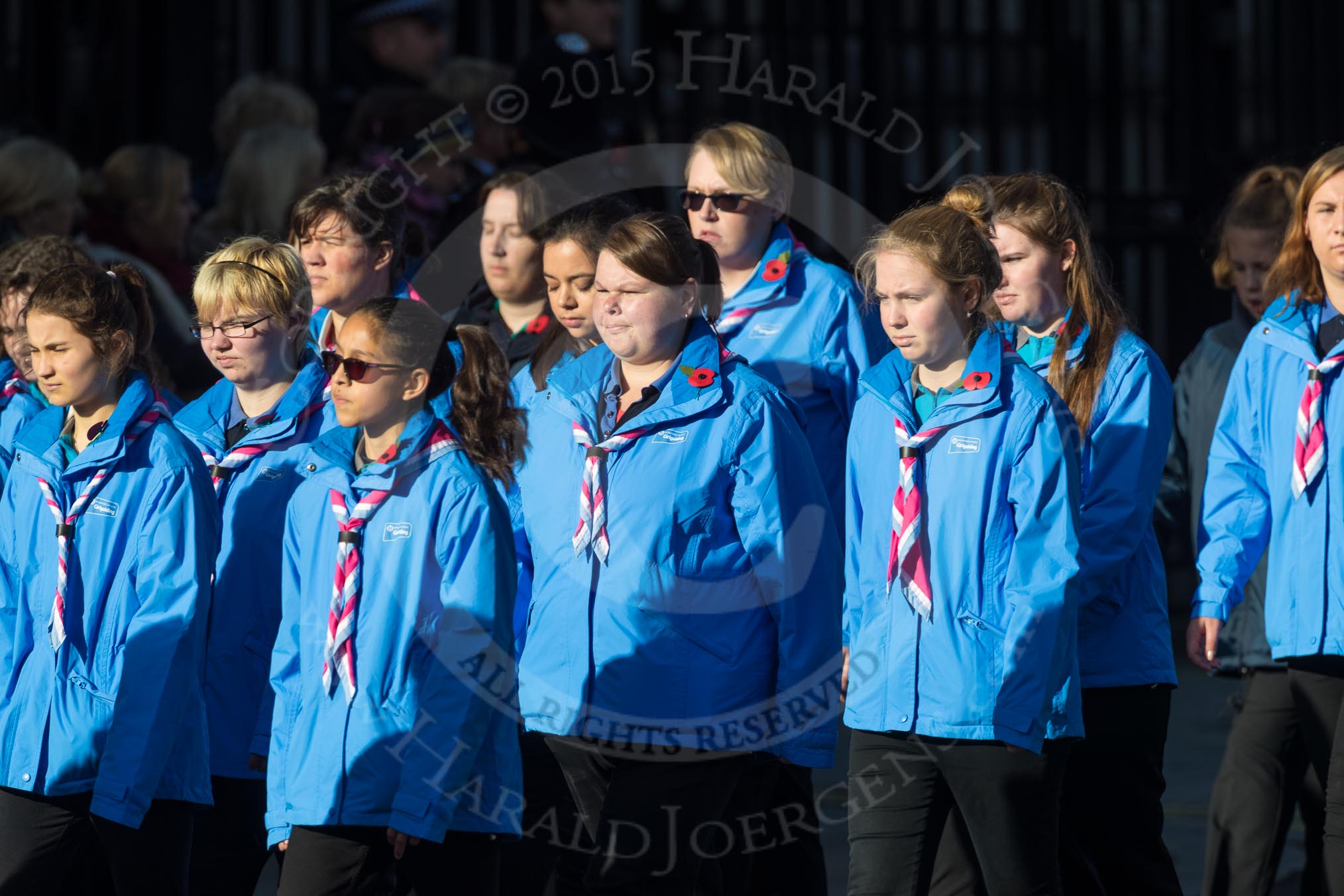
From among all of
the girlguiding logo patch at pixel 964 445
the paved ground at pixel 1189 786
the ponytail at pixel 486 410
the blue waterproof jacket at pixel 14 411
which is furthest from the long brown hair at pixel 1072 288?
the blue waterproof jacket at pixel 14 411

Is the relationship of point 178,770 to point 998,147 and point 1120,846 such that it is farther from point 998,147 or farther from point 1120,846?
point 998,147

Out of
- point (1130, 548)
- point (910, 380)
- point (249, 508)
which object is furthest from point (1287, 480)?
point (249, 508)

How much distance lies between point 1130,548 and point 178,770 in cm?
203

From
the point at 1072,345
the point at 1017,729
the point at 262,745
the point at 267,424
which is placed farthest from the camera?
the point at 267,424

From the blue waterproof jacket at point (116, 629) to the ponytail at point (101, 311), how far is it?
12 cm

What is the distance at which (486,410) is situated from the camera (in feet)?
13.6

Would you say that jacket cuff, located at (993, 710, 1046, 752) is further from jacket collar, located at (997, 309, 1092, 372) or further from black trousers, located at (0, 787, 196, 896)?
black trousers, located at (0, 787, 196, 896)

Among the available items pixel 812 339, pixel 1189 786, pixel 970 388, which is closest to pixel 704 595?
pixel 970 388

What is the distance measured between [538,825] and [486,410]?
1.08 m

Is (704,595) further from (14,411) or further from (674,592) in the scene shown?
(14,411)

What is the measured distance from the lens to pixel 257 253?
4555 millimetres

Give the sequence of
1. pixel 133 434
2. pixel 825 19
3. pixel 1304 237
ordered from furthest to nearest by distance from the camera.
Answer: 1. pixel 825 19
2. pixel 1304 237
3. pixel 133 434

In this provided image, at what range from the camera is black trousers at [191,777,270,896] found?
172 inches

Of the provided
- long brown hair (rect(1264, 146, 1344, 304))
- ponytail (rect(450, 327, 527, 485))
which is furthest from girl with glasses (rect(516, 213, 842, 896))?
long brown hair (rect(1264, 146, 1344, 304))
